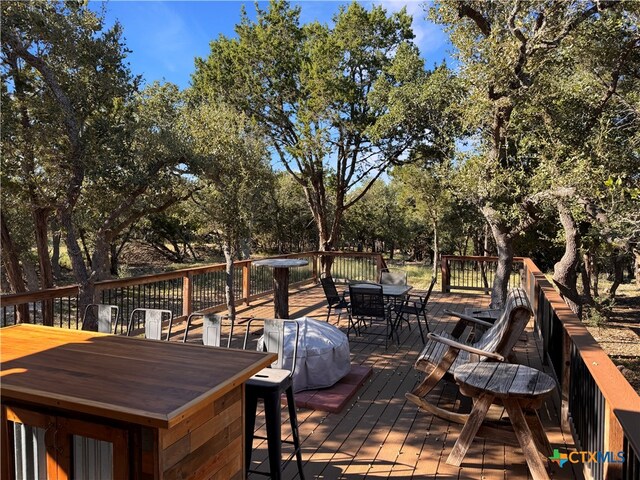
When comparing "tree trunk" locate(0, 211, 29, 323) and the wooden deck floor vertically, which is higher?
"tree trunk" locate(0, 211, 29, 323)

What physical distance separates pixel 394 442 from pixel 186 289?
4.25 m

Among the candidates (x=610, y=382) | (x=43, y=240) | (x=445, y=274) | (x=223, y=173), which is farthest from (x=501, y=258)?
(x=43, y=240)

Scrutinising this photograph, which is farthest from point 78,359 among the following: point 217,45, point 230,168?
point 217,45

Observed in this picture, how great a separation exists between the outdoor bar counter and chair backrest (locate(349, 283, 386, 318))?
351cm

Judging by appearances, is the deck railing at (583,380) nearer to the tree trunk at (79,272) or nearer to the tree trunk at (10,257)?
the tree trunk at (79,272)

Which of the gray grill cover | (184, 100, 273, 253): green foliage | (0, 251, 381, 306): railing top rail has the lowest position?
the gray grill cover

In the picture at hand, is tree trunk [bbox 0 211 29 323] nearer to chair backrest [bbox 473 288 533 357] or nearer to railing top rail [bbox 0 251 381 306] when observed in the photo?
railing top rail [bbox 0 251 381 306]

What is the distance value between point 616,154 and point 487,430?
17.3ft

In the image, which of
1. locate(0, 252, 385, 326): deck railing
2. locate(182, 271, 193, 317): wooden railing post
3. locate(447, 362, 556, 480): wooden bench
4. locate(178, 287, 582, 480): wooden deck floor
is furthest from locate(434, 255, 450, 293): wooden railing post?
locate(447, 362, 556, 480): wooden bench

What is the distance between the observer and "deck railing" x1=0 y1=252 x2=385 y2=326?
480cm

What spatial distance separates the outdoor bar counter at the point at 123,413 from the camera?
1670 mm

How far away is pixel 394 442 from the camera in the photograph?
128 inches

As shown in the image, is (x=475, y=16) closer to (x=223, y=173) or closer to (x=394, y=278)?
(x=394, y=278)

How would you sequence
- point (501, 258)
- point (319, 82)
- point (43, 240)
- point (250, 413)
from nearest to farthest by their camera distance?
1. point (250, 413)
2. point (501, 258)
3. point (43, 240)
4. point (319, 82)
